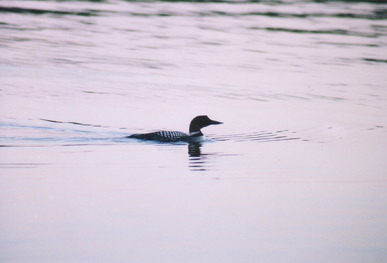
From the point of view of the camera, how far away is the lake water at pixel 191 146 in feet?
25.7

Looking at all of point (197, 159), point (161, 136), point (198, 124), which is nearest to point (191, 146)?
point (161, 136)

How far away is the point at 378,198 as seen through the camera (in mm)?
9430

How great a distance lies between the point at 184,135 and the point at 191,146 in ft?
0.96

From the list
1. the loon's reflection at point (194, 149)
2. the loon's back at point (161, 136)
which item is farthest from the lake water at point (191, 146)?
the loon's back at point (161, 136)

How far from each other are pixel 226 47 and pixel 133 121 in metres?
9.05

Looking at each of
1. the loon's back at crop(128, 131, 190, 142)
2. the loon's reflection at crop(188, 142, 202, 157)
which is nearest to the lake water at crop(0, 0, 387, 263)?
the loon's reflection at crop(188, 142, 202, 157)

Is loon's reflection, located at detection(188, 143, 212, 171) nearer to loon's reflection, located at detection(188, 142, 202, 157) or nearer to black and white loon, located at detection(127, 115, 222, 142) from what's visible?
loon's reflection, located at detection(188, 142, 202, 157)

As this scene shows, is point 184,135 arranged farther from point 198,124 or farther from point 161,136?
point 161,136

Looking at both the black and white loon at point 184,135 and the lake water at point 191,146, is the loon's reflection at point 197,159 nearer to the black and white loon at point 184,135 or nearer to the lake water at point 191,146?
the lake water at point 191,146

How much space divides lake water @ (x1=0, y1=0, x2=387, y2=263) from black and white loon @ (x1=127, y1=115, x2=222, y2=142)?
7.4 inches

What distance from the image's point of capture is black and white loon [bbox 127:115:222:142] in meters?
12.6

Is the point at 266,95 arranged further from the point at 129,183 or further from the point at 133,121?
the point at 129,183

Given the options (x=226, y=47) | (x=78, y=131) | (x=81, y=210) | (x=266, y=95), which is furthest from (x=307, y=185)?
(x=226, y=47)

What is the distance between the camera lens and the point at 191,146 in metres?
12.8
